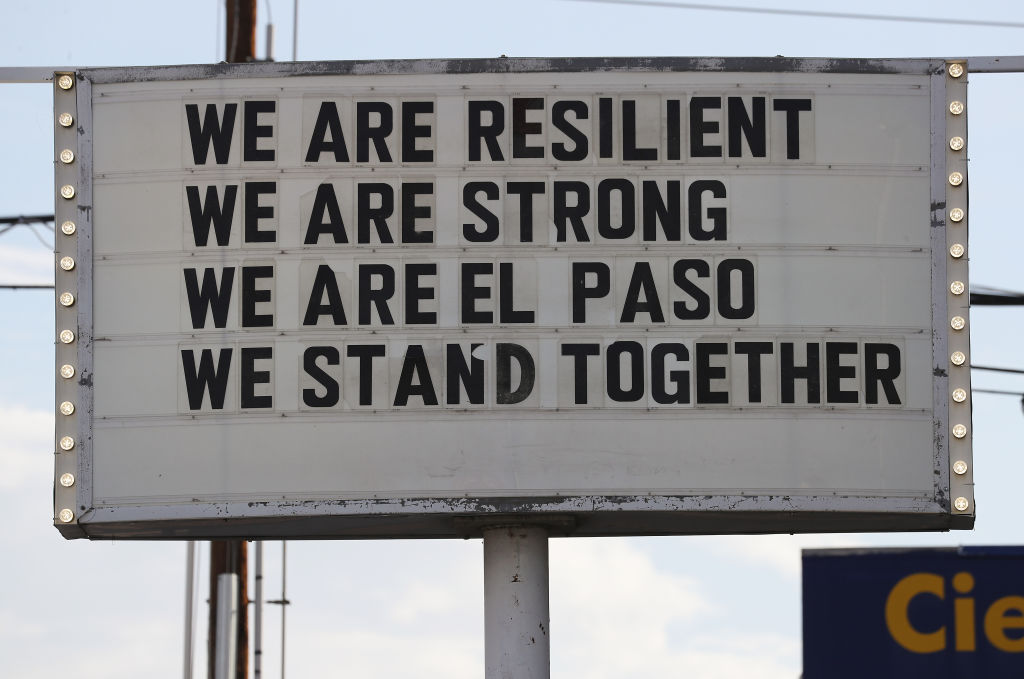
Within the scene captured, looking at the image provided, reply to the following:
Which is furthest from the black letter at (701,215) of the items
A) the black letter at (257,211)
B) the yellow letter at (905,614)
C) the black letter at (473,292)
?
the yellow letter at (905,614)

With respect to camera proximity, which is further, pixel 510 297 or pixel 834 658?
pixel 834 658

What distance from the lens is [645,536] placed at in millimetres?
10664

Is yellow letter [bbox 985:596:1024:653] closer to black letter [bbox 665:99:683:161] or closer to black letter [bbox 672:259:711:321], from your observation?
black letter [bbox 672:259:711:321]

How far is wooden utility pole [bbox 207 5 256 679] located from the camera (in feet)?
60.6

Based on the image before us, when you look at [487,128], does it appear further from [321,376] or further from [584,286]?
[321,376]

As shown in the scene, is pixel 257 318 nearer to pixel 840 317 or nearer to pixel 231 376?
pixel 231 376

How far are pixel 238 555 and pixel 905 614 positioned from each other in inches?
336

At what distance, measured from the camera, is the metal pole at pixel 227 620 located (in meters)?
18.2

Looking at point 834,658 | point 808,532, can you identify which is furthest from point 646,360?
point 834,658

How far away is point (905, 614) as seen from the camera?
11.7m

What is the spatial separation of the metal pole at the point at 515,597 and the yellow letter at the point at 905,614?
252cm

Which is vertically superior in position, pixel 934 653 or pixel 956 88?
pixel 956 88

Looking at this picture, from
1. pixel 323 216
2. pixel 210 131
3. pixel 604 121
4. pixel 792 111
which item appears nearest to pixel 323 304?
pixel 323 216

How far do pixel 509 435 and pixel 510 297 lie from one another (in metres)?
0.71
